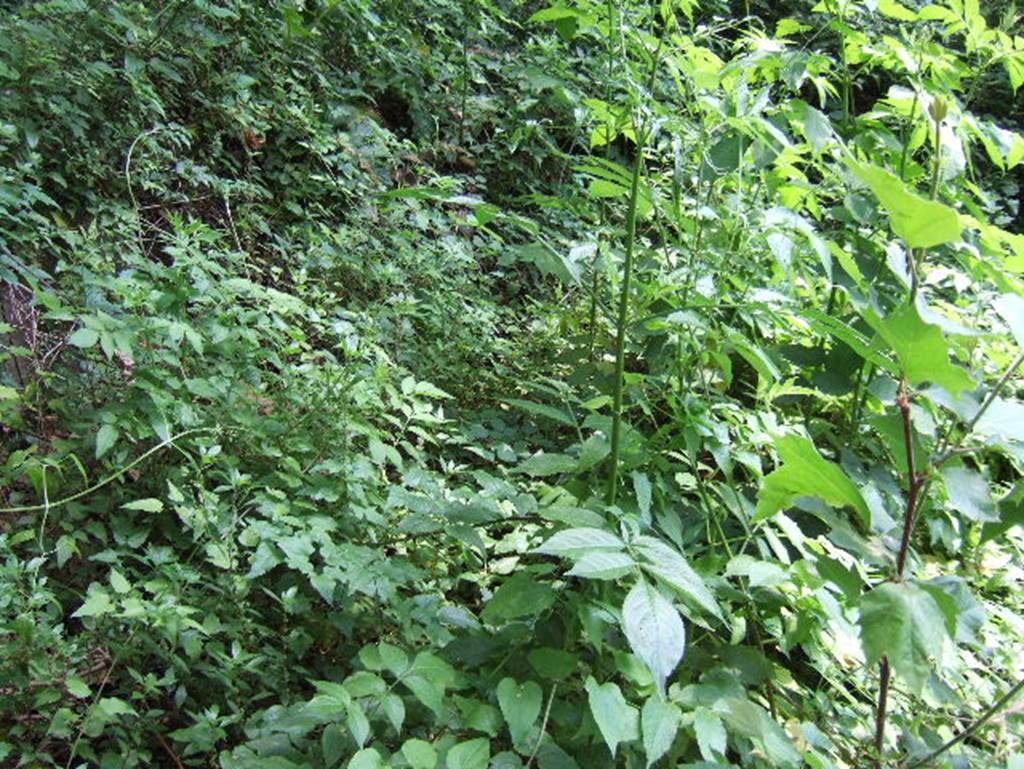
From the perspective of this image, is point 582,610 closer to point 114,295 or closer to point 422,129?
point 114,295

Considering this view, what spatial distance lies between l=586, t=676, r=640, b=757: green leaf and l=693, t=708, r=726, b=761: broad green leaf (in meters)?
0.09

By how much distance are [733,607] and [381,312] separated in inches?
59.0

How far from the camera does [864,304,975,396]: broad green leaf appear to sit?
2.57 feet

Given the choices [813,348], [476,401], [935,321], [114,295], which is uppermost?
[935,321]

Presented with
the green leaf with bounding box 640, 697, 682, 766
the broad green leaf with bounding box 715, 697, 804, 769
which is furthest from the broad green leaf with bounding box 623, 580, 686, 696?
the broad green leaf with bounding box 715, 697, 804, 769

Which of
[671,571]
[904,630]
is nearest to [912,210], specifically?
[904,630]

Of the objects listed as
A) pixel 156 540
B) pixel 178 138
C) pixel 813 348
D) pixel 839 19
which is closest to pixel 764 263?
pixel 813 348

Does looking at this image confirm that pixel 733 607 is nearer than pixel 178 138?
Yes

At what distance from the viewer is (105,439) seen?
1.70m

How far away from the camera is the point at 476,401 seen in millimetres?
2623

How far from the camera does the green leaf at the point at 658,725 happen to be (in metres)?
1.09

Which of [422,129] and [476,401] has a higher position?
[422,129]

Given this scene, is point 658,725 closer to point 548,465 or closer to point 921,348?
point 548,465

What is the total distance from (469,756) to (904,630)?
62cm
